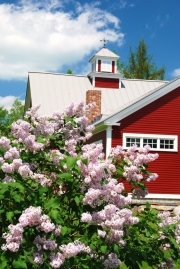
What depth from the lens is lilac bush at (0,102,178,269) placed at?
9.59ft

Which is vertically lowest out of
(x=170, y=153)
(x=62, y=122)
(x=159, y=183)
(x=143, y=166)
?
(x=159, y=183)

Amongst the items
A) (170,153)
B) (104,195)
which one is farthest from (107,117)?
(104,195)

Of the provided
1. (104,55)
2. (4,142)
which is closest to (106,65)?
(104,55)

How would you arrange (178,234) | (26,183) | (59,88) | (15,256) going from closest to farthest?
(15,256), (26,183), (178,234), (59,88)

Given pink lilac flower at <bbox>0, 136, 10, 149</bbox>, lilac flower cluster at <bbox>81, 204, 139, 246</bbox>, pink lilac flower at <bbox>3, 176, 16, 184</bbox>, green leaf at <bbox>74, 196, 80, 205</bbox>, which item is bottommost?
lilac flower cluster at <bbox>81, 204, 139, 246</bbox>

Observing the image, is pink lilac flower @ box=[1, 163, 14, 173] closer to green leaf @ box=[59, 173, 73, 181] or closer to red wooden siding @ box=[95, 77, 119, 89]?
green leaf @ box=[59, 173, 73, 181]

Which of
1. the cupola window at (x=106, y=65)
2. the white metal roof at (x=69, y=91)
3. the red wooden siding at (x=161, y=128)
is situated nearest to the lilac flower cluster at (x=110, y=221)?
the red wooden siding at (x=161, y=128)

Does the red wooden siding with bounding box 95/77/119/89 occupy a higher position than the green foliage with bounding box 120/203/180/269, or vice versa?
the red wooden siding with bounding box 95/77/119/89

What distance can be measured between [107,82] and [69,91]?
245 centimetres

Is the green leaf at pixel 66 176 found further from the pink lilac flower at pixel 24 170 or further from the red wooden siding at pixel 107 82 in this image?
the red wooden siding at pixel 107 82

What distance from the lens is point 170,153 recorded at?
602 inches

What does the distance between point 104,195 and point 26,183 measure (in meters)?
0.62

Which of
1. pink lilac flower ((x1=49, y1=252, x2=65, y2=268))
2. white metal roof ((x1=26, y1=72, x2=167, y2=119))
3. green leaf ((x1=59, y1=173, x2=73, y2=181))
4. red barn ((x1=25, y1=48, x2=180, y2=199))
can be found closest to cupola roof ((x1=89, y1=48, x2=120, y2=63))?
white metal roof ((x1=26, y1=72, x2=167, y2=119))

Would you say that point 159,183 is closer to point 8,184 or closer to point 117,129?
point 117,129
